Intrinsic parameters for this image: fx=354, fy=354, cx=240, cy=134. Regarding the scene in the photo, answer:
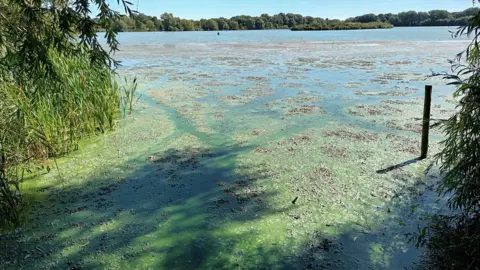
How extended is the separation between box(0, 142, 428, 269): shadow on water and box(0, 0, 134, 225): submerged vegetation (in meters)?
0.44

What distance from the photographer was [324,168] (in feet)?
13.6

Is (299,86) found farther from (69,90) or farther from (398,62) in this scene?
(398,62)

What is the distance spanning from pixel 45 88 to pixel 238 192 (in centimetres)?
231

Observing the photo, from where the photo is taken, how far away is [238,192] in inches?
143

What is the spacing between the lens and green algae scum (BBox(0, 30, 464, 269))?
2.62 meters

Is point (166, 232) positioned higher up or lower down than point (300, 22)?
lower down

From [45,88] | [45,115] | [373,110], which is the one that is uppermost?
[45,88]

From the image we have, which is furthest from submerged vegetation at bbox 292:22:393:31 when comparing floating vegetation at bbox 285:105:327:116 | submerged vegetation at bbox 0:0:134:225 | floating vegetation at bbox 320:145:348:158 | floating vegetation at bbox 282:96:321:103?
floating vegetation at bbox 320:145:348:158

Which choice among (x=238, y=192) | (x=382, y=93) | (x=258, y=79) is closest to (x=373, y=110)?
(x=382, y=93)

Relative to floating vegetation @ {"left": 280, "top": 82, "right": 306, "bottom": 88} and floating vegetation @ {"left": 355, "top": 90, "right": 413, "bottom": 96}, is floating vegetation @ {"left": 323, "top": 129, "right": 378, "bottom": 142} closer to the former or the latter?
floating vegetation @ {"left": 355, "top": 90, "right": 413, "bottom": 96}

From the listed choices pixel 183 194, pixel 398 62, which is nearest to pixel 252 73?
pixel 398 62

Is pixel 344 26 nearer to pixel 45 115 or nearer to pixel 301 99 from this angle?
pixel 301 99

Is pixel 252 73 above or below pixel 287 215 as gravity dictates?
above

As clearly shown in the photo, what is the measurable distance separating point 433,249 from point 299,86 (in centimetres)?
696
